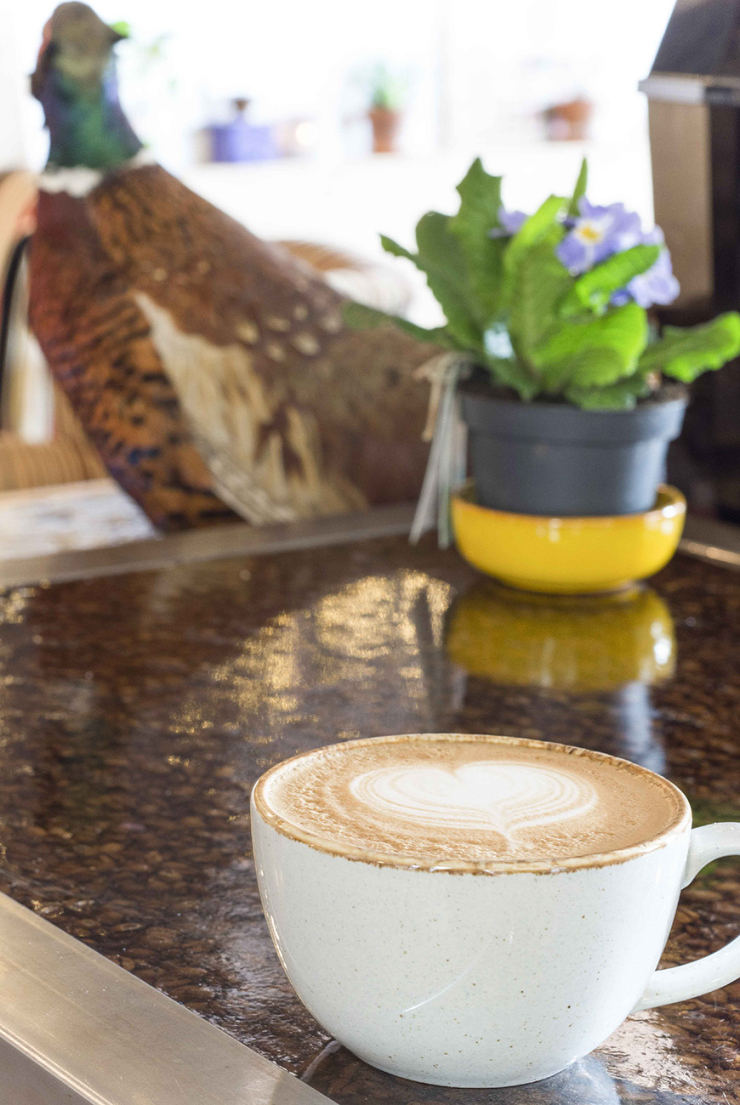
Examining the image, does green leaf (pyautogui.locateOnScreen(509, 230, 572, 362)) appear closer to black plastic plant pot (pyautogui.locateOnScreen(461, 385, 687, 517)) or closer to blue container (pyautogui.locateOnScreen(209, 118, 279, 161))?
black plastic plant pot (pyautogui.locateOnScreen(461, 385, 687, 517))

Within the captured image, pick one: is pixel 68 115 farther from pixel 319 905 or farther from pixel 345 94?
pixel 345 94

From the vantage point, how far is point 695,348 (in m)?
0.91

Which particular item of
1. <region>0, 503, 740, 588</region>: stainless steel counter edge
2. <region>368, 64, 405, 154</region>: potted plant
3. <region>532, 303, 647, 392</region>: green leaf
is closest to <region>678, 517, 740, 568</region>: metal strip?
<region>0, 503, 740, 588</region>: stainless steel counter edge

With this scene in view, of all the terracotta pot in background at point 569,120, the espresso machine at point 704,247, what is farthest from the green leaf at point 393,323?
the terracotta pot in background at point 569,120

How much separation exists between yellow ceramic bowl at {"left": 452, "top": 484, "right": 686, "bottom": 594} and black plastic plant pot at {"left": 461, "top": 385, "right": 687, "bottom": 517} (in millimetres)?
15

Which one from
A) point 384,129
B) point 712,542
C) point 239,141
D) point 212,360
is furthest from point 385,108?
point 712,542

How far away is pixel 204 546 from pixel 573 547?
314 millimetres

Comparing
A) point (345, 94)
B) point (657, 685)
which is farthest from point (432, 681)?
point (345, 94)

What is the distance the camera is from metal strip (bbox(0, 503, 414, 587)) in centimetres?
99

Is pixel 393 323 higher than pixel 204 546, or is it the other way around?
pixel 393 323

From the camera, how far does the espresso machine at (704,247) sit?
1.23 meters

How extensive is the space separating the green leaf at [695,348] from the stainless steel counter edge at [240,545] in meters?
0.19

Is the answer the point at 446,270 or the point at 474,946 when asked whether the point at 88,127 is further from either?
the point at 474,946

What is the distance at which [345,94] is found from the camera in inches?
189
